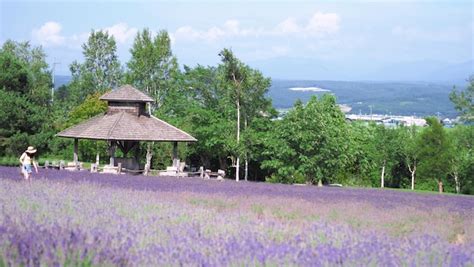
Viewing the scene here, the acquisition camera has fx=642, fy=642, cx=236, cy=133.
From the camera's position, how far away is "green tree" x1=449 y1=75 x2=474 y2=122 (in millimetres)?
41000

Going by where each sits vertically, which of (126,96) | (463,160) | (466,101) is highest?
(466,101)

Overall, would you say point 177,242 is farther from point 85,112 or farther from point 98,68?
point 98,68

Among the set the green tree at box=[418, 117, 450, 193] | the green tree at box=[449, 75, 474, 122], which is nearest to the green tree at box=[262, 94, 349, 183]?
the green tree at box=[418, 117, 450, 193]

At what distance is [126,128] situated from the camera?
29.1m

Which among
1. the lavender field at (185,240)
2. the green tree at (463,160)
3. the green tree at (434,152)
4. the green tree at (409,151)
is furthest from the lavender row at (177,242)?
the green tree at (409,151)

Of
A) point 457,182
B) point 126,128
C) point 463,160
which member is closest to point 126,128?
point 126,128

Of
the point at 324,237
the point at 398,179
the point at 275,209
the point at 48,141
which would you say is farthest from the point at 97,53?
the point at 324,237

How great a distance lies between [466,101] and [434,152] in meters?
3.86

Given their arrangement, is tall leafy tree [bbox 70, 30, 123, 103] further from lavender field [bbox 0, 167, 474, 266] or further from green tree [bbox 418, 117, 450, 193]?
lavender field [bbox 0, 167, 474, 266]

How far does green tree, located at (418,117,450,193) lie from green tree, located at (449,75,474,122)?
2081 millimetres

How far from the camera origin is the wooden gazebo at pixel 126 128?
28.7 m

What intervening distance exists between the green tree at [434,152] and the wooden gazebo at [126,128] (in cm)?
1892

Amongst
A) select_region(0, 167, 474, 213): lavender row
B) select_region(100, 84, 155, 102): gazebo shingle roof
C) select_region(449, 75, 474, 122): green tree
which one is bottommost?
select_region(0, 167, 474, 213): lavender row

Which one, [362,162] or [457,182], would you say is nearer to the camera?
[457,182]
